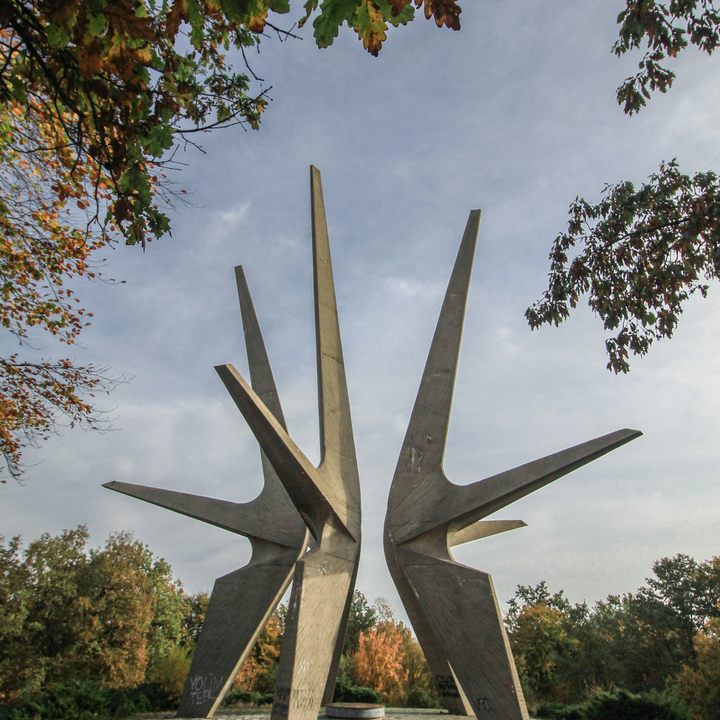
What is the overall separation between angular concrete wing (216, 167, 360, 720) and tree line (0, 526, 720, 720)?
4001 mm

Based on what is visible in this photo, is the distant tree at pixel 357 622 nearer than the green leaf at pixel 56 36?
No

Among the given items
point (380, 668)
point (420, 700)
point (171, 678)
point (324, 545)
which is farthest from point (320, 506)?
point (380, 668)

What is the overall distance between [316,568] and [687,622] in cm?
2349

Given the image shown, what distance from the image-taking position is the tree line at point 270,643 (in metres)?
16.8

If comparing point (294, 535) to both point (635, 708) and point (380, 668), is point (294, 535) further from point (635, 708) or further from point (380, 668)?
point (380, 668)

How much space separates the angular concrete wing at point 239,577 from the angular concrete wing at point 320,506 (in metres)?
0.98

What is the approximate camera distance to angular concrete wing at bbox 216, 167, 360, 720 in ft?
30.6

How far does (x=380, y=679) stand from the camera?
19.9m

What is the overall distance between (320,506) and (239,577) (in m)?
2.58

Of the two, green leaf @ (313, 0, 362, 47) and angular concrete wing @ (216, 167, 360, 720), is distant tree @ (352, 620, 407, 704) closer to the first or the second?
angular concrete wing @ (216, 167, 360, 720)

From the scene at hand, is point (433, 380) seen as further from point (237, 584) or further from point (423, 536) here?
point (237, 584)

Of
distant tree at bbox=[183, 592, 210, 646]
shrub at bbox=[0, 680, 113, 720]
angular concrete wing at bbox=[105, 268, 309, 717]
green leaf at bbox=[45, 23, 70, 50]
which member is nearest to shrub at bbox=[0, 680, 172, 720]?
shrub at bbox=[0, 680, 113, 720]

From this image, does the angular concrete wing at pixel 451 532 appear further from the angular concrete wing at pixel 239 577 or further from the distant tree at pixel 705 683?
the distant tree at pixel 705 683

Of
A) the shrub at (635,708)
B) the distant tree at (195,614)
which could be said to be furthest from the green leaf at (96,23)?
the distant tree at (195,614)
